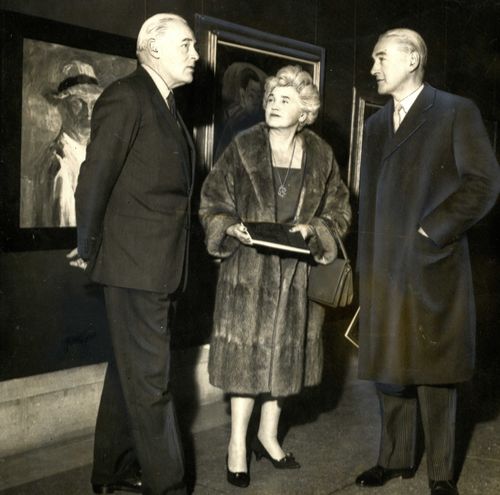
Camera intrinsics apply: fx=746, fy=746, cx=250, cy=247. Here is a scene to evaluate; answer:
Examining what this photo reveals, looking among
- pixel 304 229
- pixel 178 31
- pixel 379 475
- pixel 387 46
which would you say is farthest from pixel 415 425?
pixel 178 31

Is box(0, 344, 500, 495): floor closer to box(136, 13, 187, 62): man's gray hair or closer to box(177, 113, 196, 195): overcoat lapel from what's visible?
box(177, 113, 196, 195): overcoat lapel

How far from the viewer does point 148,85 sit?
3242 millimetres

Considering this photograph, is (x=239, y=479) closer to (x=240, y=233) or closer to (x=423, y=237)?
(x=240, y=233)

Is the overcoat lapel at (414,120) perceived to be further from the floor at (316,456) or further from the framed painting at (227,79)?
the floor at (316,456)

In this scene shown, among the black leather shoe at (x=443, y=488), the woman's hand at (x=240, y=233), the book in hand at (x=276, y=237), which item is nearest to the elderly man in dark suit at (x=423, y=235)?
the black leather shoe at (x=443, y=488)

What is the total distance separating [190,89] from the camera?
15.8 ft

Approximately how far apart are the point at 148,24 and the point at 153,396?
1.64 m

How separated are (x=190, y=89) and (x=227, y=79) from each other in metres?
0.32

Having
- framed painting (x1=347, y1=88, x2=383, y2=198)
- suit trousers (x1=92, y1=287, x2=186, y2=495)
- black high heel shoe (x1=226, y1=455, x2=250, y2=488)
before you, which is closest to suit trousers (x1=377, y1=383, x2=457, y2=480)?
black high heel shoe (x1=226, y1=455, x2=250, y2=488)

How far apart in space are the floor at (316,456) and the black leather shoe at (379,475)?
0.03 m

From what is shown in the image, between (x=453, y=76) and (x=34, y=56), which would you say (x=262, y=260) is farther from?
(x=453, y=76)

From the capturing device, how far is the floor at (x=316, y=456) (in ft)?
12.6

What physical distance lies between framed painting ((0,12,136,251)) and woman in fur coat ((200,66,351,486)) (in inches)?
33.3

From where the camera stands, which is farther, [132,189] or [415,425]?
[415,425]
